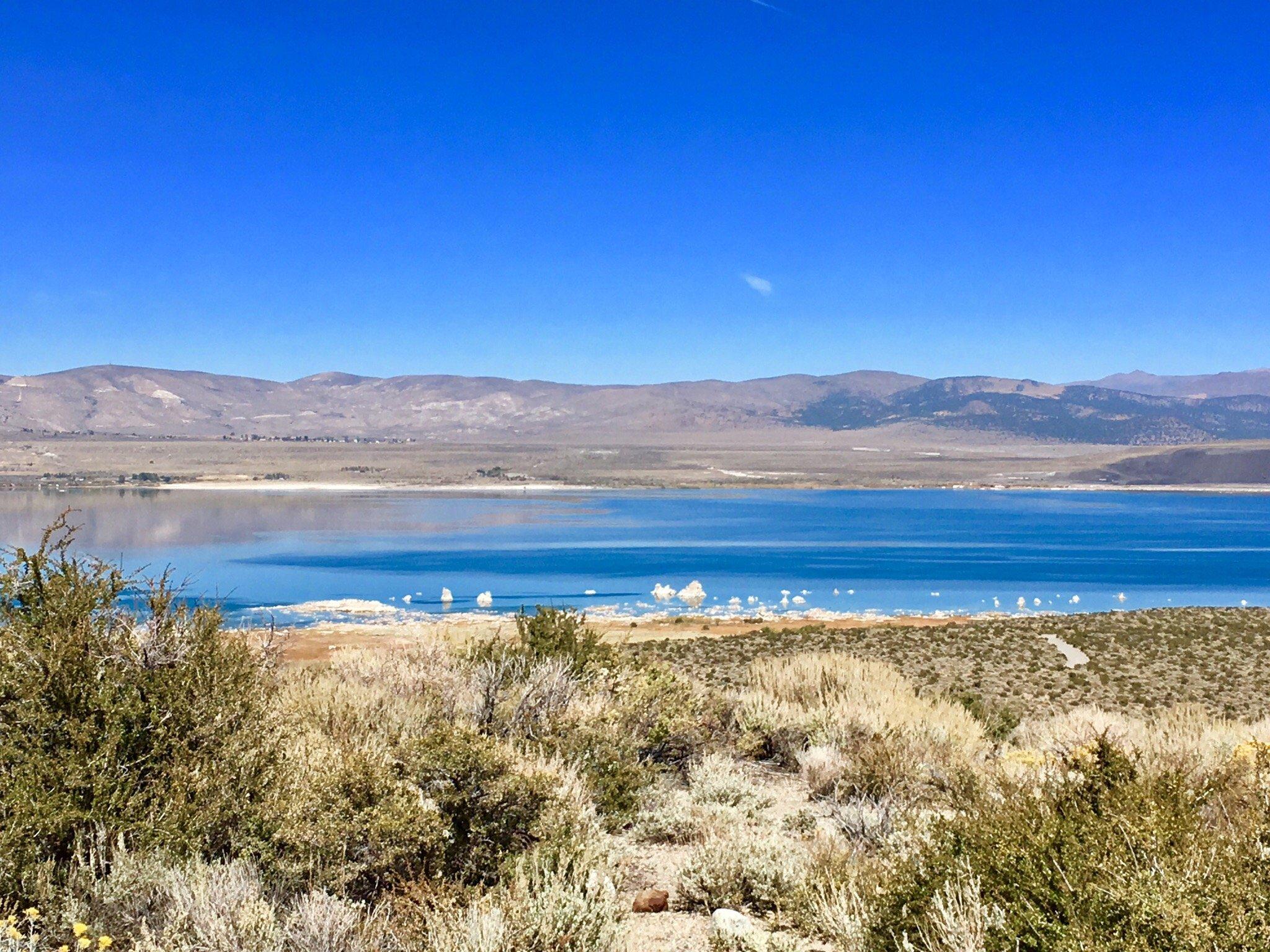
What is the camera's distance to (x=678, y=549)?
214 ft

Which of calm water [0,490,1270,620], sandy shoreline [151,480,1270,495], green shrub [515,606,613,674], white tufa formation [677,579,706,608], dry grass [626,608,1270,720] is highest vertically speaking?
green shrub [515,606,613,674]

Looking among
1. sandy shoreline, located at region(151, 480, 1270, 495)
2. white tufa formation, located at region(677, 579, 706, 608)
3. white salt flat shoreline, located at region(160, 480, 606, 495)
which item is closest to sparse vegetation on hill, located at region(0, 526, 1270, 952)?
white tufa formation, located at region(677, 579, 706, 608)

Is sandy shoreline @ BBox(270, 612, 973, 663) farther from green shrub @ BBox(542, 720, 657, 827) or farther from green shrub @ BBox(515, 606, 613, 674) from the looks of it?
green shrub @ BBox(542, 720, 657, 827)

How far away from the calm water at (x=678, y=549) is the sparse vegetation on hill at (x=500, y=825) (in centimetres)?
2132

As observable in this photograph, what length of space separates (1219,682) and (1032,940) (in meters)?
18.3

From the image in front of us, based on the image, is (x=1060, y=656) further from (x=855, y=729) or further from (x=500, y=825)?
(x=500, y=825)

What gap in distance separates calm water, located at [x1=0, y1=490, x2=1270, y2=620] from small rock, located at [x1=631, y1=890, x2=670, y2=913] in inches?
889

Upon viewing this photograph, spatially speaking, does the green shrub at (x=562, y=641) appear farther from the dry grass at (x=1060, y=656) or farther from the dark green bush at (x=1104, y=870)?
the dark green bush at (x=1104, y=870)

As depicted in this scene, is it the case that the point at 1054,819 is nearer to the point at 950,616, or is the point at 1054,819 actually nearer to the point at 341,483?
the point at 950,616

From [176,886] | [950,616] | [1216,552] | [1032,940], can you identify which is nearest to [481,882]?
[176,886]

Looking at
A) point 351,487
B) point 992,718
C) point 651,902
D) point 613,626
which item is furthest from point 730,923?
point 351,487

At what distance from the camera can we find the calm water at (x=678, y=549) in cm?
4659

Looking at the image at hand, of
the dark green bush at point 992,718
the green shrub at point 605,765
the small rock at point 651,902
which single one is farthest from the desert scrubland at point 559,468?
the small rock at point 651,902

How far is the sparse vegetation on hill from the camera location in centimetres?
352
